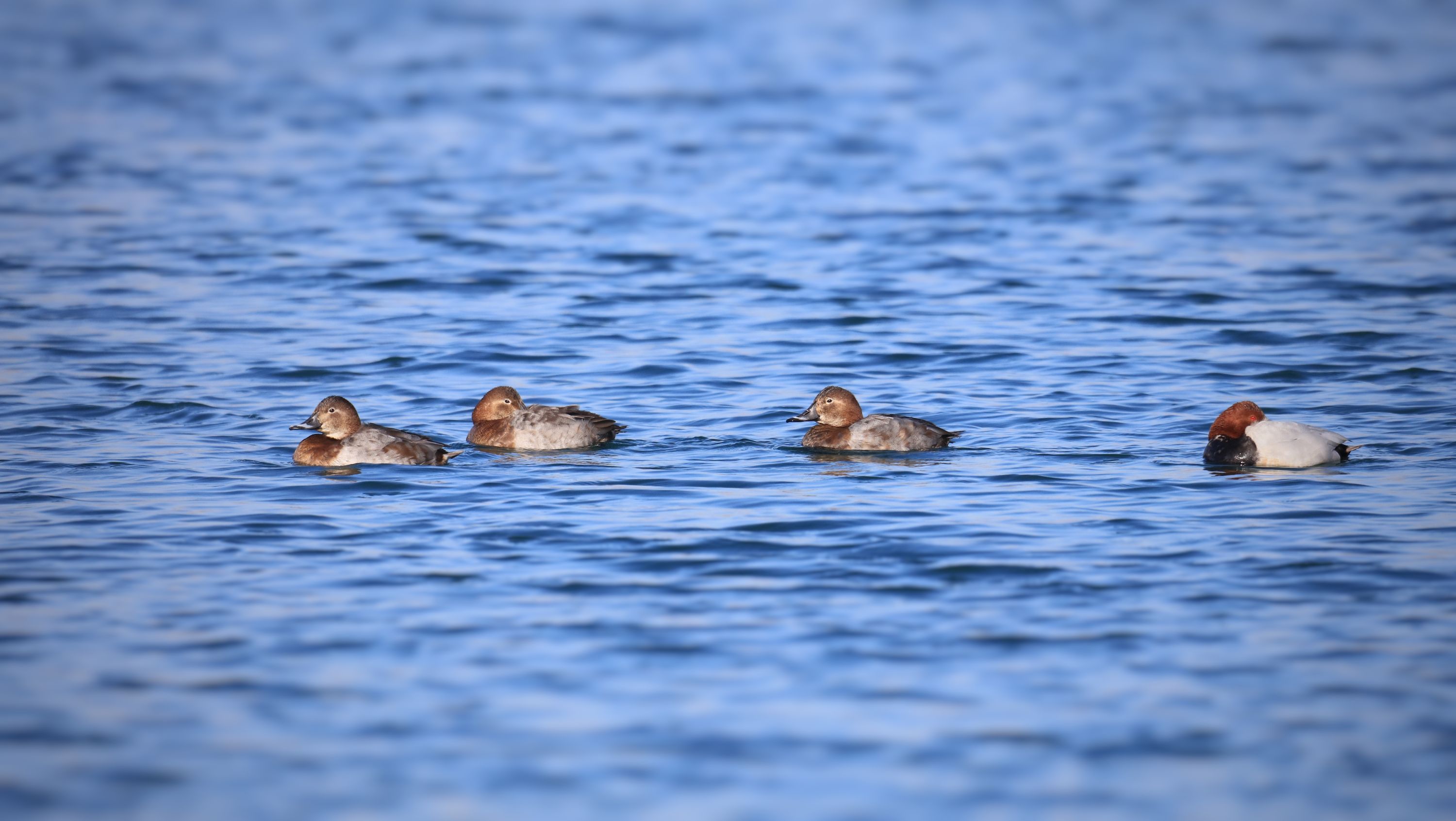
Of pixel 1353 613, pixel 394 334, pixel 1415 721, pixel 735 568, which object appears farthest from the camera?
pixel 394 334

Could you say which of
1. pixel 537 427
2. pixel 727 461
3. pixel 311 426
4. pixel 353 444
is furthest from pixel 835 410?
pixel 311 426

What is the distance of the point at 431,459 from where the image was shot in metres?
13.4

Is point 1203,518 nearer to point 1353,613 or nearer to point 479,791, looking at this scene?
point 1353,613

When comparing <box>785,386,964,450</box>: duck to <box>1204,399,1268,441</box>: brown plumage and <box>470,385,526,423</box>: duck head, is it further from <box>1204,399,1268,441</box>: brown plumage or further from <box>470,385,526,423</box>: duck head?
<box>470,385,526,423</box>: duck head

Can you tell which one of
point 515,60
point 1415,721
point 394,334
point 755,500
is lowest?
point 1415,721

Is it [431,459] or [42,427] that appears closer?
[431,459]

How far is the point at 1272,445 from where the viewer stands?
1326cm

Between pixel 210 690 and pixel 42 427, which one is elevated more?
pixel 42 427

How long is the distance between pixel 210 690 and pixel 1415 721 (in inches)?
240

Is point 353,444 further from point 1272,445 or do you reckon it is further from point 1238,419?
point 1272,445

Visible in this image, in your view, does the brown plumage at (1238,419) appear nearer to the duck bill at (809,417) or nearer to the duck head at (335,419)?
the duck bill at (809,417)

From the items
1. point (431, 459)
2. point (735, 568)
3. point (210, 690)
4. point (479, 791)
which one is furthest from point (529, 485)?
point (479, 791)

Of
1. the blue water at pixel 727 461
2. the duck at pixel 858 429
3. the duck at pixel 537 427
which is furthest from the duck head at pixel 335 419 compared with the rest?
the duck at pixel 858 429

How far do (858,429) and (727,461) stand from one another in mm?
1183
